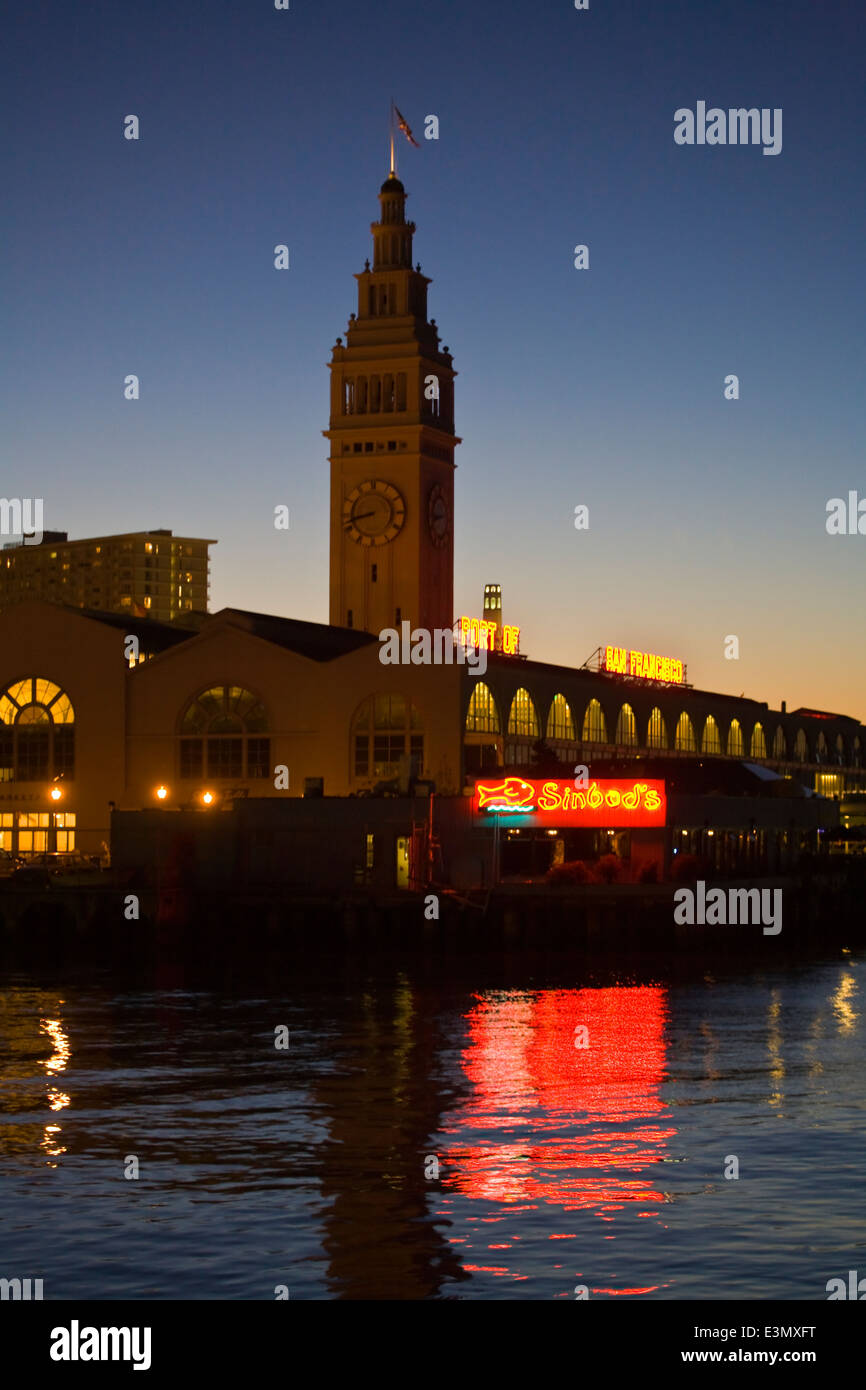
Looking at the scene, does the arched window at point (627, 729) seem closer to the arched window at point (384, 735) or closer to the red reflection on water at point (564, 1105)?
the arched window at point (384, 735)

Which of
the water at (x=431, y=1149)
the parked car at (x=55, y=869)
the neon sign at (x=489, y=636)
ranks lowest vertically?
the water at (x=431, y=1149)

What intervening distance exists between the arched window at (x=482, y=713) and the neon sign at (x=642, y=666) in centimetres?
2653

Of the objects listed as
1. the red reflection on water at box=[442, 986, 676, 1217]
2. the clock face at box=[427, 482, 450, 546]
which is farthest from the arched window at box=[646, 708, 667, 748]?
the red reflection on water at box=[442, 986, 676, 1217]

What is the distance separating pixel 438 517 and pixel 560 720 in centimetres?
3914

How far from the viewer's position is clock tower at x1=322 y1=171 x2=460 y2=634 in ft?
465

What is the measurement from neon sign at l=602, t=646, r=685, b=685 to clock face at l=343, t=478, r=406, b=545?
887 inches

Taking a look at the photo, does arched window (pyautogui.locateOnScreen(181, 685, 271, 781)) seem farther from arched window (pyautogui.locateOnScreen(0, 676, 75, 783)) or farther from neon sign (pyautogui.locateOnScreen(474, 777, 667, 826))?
neon sign (pyautogui.locateOnScreen(474, 777, 667, 826))

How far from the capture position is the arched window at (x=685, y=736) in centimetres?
12762

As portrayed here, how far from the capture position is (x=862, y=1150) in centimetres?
3416

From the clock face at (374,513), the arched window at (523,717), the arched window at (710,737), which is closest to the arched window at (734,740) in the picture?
the arched window at (710,737)

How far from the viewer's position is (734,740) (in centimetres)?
13850

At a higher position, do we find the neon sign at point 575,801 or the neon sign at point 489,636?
the neon sign at point 489,636
